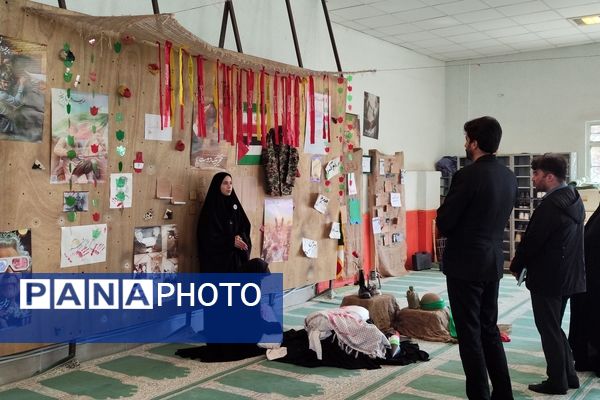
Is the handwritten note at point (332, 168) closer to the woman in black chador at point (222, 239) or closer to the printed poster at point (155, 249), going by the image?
the woman in black chador at point (222, 239)

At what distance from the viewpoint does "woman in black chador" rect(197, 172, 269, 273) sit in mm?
4781

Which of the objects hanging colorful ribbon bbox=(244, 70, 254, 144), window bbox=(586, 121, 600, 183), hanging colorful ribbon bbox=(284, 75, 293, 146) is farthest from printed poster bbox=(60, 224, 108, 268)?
window bbox=(586, 121, 600, 183)

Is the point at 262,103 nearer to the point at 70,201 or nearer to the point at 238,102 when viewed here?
the point at 238,102

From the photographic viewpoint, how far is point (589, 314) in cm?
401

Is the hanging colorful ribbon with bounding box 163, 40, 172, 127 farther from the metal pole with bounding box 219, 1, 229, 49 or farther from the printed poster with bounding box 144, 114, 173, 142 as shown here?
the metal pole with bounding box 219, 1, 229, 49

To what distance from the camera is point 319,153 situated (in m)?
6.17

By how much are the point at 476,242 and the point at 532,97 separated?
293 inches

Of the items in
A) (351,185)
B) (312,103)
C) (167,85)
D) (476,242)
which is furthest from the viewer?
(351,185)

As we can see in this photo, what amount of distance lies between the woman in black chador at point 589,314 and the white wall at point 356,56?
3.68m

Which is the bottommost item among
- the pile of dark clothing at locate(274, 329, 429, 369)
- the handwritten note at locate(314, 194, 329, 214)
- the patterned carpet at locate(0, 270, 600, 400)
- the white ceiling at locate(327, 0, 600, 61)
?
the patterned carpet at locate(0, 270, 600, 400)

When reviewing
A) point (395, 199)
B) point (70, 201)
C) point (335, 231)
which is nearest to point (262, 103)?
point (335, 231)

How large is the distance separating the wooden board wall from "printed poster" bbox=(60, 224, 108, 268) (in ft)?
0.12

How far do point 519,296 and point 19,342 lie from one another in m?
5.53

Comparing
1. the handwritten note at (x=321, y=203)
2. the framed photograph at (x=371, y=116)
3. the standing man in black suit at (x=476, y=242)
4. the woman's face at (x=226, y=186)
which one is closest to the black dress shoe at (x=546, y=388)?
the standing man in black suit at (x=476, y=242)
